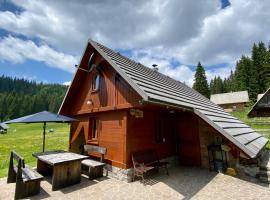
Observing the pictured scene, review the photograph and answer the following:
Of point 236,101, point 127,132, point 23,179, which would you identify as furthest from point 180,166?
point 236,101

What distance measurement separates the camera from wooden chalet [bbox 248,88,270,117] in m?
32.7

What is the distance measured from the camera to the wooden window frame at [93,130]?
9.62 m

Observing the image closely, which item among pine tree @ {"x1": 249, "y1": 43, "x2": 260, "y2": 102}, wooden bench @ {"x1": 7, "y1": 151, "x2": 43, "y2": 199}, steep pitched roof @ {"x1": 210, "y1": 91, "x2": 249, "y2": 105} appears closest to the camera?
wooden bench @ {"x1": 7, "y1": 151, "x2": 43, "y2": 199}

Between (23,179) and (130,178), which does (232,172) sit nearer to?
(130,178)

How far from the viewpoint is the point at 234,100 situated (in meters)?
49.4

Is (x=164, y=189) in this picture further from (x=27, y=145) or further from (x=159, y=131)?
(x=27, y=145)

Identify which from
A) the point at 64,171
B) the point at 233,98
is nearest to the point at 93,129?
the point at 64,171

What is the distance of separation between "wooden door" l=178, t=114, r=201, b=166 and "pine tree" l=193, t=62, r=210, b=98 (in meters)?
45.5

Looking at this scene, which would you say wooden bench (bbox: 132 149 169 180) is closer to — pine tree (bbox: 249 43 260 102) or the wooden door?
the wooden door

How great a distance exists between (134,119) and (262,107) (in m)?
35.0

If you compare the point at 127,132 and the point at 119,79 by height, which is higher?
the point at 119,79

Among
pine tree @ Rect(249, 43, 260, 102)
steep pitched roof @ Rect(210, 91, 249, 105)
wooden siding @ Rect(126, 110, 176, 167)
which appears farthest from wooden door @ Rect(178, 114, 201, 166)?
pine tree @ Rect(249, 43, 260, 102)

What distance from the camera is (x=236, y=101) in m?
48.8

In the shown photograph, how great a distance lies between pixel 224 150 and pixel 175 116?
3.15 m
